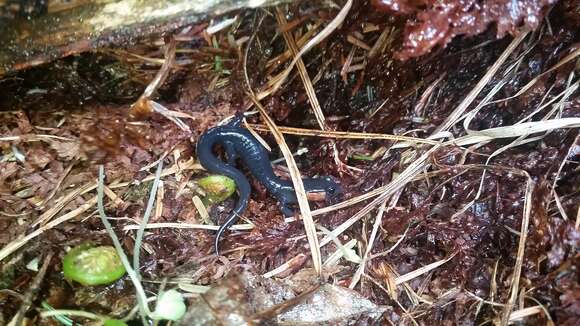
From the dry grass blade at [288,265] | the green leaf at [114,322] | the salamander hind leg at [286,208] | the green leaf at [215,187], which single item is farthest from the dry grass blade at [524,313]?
the green leaf at [114,322]

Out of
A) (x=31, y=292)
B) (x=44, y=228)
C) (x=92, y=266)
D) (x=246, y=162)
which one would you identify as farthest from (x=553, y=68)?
(x=31, y=292)

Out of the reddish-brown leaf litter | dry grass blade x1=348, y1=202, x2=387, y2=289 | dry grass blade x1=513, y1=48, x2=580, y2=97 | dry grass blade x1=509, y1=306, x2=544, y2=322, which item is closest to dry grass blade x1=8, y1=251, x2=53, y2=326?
the reddish-brown leaf litter

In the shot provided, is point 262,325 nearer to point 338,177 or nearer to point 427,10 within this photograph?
point 338,177

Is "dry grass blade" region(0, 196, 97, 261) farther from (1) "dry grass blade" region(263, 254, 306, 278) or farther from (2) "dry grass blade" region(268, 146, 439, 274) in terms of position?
(2) "dry grass blade" region(268, 146, 439, 274)

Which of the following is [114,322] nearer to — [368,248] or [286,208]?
[286,208]

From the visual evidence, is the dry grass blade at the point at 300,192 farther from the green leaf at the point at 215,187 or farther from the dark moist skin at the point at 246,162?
the green leaf at the point at 215,187
